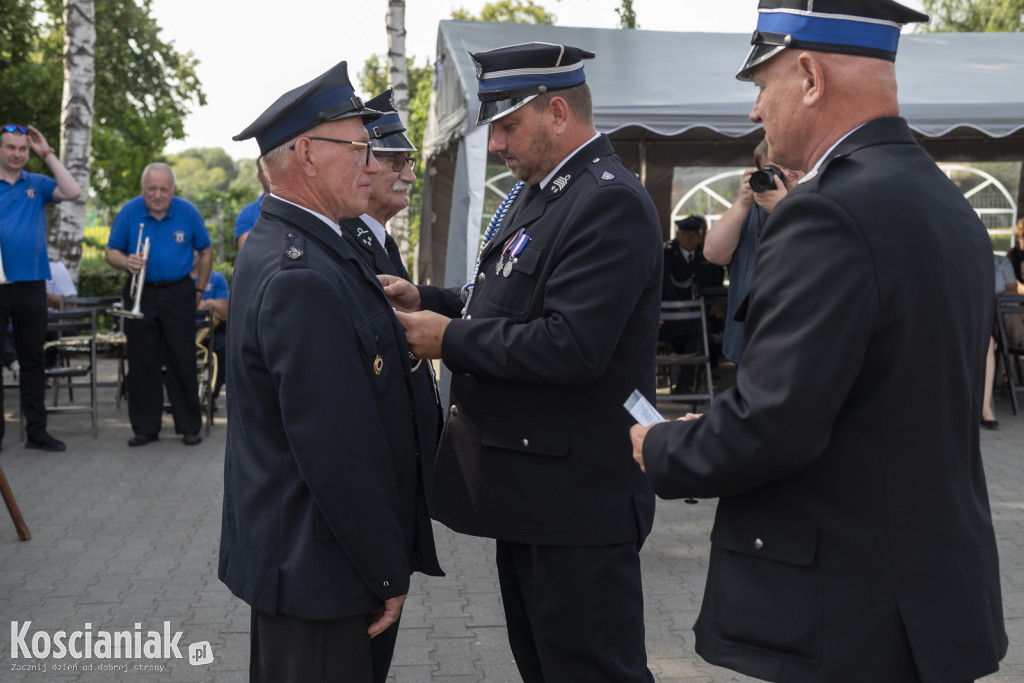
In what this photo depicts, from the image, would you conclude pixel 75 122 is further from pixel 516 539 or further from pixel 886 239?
pixel 886 239

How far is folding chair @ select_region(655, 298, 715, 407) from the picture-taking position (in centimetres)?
862

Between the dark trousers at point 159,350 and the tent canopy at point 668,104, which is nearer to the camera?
the dark trousers at point 159,350

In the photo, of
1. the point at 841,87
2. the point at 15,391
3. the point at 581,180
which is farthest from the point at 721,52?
the point at 841,87

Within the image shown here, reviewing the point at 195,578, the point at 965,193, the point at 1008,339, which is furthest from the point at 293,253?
the point at 965,193

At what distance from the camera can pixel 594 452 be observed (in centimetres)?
263

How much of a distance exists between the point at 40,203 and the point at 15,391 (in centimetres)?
398

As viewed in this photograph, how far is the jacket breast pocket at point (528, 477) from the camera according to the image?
261 centimetres

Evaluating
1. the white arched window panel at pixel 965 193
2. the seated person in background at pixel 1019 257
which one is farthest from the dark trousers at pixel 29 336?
the seated person in background at pixel 1019 257

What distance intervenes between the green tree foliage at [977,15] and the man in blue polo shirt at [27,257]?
3514 centimetres

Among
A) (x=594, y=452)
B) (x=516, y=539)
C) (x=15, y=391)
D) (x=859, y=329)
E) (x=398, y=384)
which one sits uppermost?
(x=859, y=329)

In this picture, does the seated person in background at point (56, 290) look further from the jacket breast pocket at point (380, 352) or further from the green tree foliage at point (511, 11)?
the green tree foliage at point (511, 11)

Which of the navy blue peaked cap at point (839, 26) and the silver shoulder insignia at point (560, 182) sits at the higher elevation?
the navy blue peaked cap at point (839, 26)

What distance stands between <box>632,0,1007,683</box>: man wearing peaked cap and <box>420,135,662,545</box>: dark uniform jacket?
65 centimetres

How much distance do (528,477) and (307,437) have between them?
25.7 inches
